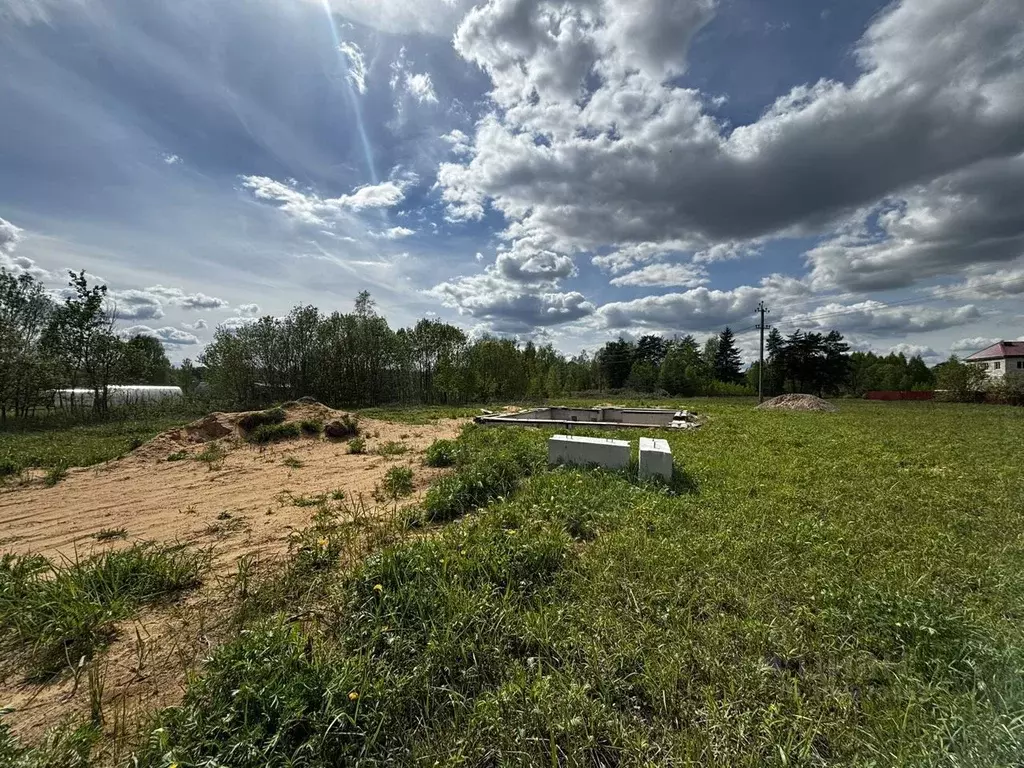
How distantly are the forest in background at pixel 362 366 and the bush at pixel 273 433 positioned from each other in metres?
15.0

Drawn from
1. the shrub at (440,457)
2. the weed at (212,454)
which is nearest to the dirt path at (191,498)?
the weed at (212,454)

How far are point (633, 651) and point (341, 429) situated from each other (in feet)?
33.9

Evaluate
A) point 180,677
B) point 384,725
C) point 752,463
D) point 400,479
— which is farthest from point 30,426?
point 752,463

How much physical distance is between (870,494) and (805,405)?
2143 cm

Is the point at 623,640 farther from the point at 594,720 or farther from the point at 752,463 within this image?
the point at 752,463

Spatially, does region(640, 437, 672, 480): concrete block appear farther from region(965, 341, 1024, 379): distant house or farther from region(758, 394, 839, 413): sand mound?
region(965, 341, 1024, 379): distant house

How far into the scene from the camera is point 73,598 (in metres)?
2.81

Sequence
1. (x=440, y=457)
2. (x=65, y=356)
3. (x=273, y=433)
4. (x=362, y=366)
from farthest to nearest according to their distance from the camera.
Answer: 1. (x=362, y=366)
2. (x=65, y=356)
3. (x=273, y=433)
4. (x=440, y=457)

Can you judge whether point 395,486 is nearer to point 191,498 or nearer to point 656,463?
point 191,498

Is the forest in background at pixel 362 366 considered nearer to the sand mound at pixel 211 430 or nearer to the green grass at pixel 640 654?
the sand mound at pixel 211 430

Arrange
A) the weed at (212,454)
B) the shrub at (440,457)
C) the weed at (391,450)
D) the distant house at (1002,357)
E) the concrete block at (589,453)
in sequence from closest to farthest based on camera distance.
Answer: the concrete block at (589,453), the shrub at (440,457), the weed at (212,454), the weed at (391,450), the distant house at (1002,357)

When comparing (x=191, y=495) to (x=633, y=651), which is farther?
(x=191, y=495)

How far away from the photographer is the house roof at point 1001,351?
43.0 m

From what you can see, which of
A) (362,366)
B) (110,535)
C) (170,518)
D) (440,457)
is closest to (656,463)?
(440,457)
